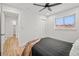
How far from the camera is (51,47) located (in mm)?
1274

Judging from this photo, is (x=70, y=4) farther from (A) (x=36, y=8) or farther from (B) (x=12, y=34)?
(B) (x=12, y=34)

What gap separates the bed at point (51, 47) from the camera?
1.20m

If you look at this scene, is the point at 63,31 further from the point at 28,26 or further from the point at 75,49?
the point at 28,26

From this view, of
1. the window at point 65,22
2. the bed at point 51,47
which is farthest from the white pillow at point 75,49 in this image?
the window at point 65,22

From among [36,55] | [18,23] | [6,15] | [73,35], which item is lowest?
[36,55]

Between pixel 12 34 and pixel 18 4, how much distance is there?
1.27ft

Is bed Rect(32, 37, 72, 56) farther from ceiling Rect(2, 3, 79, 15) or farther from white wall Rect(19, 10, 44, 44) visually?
ceiling Rect(2, 3, 79, 15)

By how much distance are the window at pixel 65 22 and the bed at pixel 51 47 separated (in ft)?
0.66

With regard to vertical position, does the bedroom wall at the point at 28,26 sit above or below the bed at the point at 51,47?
above

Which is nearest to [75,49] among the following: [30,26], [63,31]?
[63,31]

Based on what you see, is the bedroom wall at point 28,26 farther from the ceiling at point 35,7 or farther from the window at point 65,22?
the window at point 65,22

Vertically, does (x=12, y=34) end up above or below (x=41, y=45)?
above

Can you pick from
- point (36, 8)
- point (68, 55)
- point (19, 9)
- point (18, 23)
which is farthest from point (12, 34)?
point (68, 55)

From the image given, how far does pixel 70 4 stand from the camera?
48.1 inches
